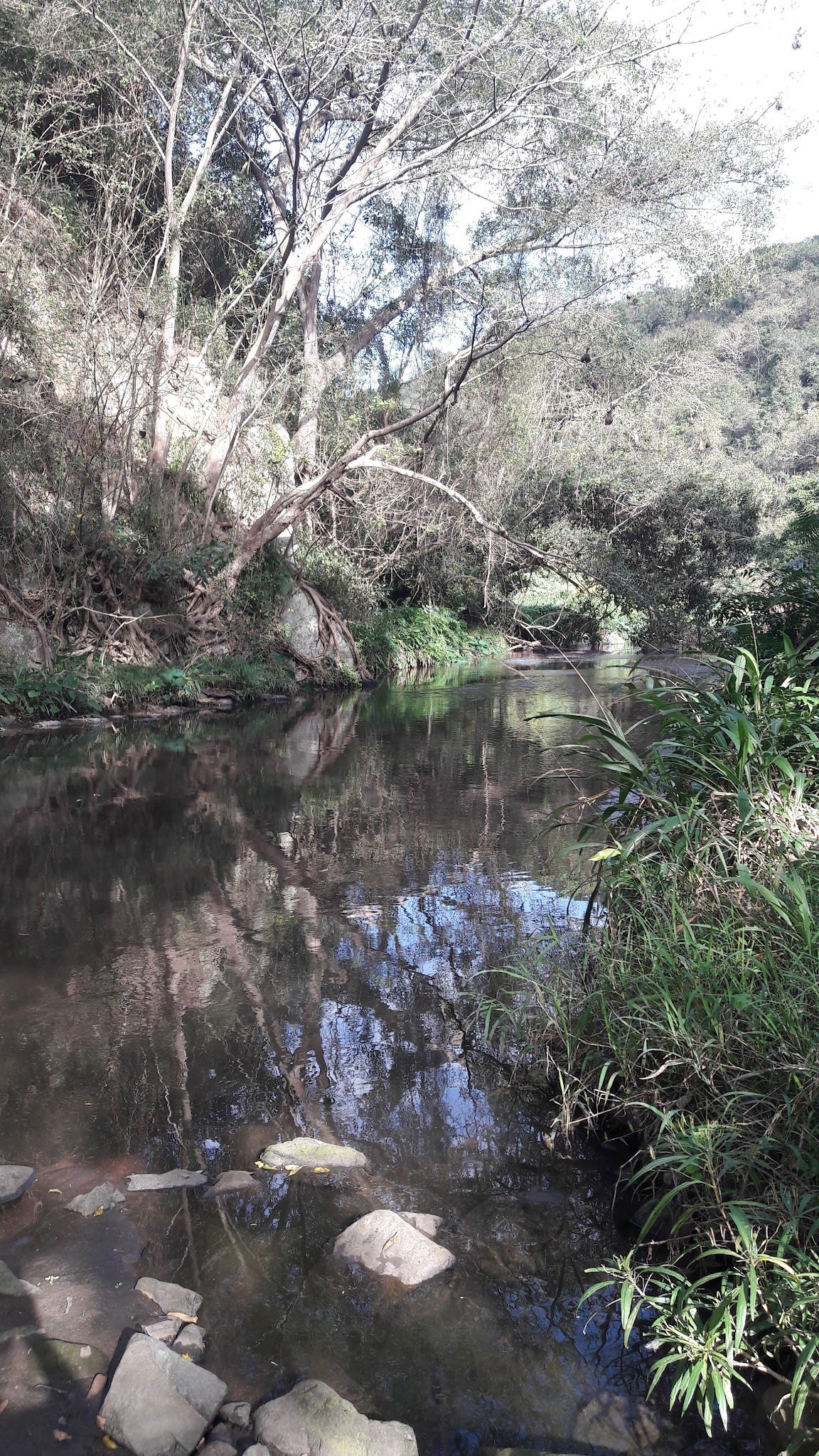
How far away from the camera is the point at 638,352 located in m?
22.8

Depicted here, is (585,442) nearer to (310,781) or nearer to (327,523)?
(327,523)

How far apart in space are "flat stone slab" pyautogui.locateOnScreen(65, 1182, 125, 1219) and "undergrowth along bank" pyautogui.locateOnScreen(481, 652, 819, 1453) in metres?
1.43

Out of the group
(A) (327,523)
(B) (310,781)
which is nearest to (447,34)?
(A) (327,523)

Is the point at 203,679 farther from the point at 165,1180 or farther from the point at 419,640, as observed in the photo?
the point at 165,1180

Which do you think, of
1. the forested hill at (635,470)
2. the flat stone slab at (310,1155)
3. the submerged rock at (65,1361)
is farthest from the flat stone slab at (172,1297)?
the forested hill at (635,470)

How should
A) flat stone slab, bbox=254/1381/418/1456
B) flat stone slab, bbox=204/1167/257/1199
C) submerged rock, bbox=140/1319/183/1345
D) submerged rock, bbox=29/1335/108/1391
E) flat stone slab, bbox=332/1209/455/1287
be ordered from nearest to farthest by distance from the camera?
1. flat stone slab, bbox=254/1381/418/1456
2. submerged rock, bbox=29/1335/108/1391
3. submerged rock, bbox=140/1319/183/1345
4. flat stone slab, bbox=332/1209/455/1287
5. flat stone slab, bbox=204/1167/257/1199

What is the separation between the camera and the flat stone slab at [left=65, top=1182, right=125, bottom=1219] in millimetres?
2860

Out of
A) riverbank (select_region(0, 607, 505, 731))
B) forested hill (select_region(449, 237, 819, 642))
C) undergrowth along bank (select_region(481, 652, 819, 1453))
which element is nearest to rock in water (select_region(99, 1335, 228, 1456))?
undergrowth along bank (select_region(481, 652, 819, 1453))

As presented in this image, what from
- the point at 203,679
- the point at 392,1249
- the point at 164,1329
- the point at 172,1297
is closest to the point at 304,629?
the point at 203,679

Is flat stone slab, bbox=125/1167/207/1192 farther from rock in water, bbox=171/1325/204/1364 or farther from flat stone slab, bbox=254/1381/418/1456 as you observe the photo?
flat stone slab, bbox=254/1381/418/1456

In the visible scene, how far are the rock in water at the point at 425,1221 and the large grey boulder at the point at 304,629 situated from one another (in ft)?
50.2

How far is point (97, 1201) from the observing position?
2.90 m

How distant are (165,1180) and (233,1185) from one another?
211mm

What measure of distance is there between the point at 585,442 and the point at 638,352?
3.39 metres
